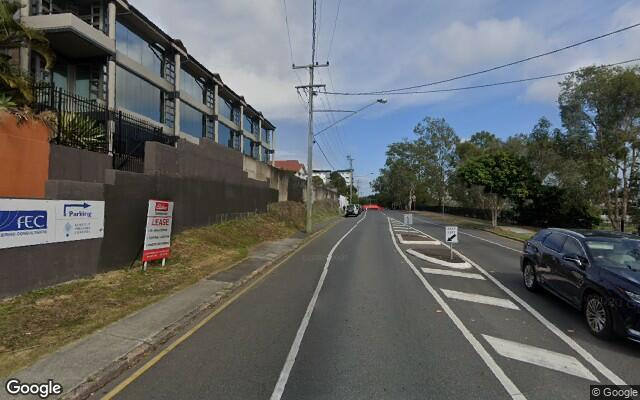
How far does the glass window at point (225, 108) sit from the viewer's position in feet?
142

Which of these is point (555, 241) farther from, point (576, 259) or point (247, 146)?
point (247, 146)

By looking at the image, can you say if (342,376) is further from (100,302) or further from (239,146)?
(239,146)

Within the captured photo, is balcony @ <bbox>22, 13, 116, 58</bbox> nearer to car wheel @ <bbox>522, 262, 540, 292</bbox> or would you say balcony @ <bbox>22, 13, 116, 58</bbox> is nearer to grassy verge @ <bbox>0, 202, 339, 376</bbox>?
grassy verge @ <bbox>0, 202, 339, 376</bbox>

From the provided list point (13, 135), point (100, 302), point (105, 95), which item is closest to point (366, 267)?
point (100, 302)

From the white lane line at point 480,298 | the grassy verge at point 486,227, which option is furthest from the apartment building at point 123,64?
the grassy verge at point 486,227

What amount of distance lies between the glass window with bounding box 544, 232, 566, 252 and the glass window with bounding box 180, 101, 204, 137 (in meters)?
29.8

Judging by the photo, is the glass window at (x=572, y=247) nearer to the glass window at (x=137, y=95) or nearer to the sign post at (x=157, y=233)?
the sign post at (x=157, y=233)

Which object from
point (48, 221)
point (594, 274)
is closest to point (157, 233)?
point (48, 221)

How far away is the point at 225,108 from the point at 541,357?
43.4 meters

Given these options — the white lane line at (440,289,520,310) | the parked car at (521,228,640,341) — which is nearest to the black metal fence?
the white lane line at (440,289,520,310)

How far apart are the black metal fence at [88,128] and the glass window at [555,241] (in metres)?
11.1

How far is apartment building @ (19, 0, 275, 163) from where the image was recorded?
813 inches

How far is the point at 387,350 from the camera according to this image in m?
5.77

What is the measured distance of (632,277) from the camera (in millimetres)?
6145
